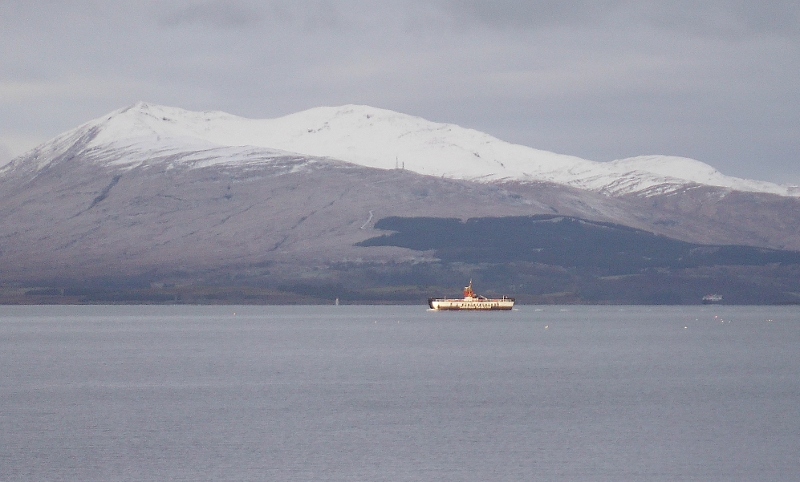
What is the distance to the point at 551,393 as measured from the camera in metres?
88.1

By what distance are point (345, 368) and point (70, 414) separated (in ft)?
127

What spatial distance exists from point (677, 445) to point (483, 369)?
4789 cm

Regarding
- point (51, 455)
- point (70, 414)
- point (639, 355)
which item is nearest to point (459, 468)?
point (51, 455)

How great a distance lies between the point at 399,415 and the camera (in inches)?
2940

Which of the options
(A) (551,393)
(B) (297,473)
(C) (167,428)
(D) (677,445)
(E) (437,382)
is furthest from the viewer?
(E) (437,382)

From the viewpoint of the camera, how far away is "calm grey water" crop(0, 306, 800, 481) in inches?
2228

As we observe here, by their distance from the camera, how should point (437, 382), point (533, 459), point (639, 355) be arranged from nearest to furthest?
point (533, 459) < point (437, 382) < point (639, 355)

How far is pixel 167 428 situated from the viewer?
2694 inches

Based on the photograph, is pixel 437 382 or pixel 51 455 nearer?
pixel 51 455

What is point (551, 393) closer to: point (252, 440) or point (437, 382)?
point (437, 382)

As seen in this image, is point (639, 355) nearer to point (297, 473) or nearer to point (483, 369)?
point (483, 369)

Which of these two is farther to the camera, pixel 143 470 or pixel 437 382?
pixel 437 382

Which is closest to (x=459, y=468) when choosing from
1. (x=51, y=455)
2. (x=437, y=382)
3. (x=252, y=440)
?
(x=252, y=440)

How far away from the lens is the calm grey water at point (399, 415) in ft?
186
